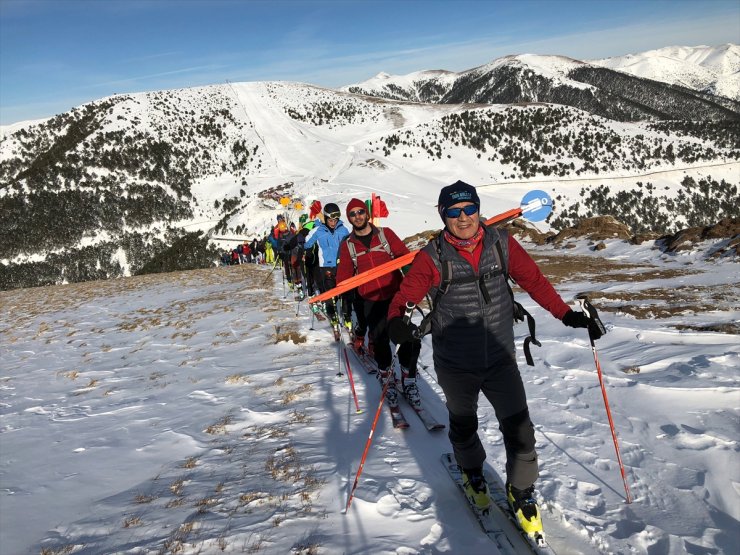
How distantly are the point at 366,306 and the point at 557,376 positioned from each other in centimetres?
315

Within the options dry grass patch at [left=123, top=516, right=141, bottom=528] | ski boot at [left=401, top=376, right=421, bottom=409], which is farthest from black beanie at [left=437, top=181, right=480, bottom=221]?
dry grass patch at [left=123, top=516, right=141, bottom=528]

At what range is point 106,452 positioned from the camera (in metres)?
6.11

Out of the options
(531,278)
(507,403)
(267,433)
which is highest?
(531,278)

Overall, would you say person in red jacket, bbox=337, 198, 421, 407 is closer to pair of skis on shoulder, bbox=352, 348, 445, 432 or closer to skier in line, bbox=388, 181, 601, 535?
pair of skis on shoulder, bbox=352, 348, 445, 432

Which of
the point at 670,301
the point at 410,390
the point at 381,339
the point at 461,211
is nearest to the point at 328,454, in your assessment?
the point at 410,390

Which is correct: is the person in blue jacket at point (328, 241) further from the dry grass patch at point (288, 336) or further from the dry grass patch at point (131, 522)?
the dry grass patch at point (131, 522)

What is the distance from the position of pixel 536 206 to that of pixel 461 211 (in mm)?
1374

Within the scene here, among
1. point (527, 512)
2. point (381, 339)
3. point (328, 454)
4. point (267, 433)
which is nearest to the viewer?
point (527, 512)

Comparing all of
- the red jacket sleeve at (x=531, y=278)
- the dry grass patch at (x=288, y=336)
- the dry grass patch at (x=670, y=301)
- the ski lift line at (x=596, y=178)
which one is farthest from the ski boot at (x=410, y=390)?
the ski lift line at (x=596, y=178)

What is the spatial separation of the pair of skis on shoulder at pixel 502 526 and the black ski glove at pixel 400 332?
61.7 inches

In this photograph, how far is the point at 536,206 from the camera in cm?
437

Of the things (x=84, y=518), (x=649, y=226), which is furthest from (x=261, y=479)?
(x=649, y=226)

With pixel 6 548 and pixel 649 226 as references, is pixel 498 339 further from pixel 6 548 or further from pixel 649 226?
pixel 649 226

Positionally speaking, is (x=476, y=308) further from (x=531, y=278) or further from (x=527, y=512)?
(x=527, y=512)
